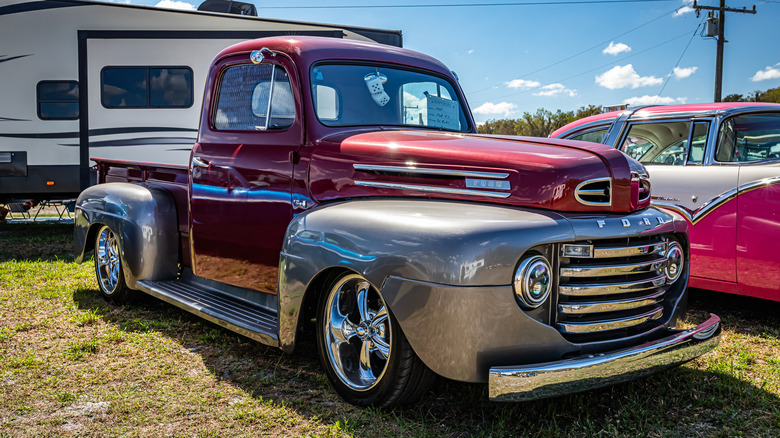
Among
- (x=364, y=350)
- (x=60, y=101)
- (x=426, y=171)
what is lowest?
(x=364, y=350)

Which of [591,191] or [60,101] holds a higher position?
[60,101]

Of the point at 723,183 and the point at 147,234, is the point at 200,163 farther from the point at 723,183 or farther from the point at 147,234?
the point at 723,183

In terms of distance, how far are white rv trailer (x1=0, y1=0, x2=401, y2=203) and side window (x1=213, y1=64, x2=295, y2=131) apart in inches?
221

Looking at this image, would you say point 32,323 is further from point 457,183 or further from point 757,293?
point 757,293

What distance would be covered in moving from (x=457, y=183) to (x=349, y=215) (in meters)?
0.56

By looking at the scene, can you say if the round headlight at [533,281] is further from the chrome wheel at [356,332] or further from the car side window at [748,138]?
the car side window at [748,138]

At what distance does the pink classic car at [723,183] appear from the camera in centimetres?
474

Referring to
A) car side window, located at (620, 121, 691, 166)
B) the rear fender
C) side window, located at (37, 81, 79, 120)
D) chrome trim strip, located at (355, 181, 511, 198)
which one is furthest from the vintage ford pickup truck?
side window, located at (37, 81, 79, 120)

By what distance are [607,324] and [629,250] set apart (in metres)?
0.37

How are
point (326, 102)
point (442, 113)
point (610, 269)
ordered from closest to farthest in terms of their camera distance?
1. point (610, 269)
2. point (326, 102)
3. point (442, 113)

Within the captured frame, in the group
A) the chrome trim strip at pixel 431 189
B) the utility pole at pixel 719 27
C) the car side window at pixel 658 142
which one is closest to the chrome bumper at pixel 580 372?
the chrome trim strip at pixel 431 189

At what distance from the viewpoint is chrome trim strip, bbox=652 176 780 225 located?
473 centimetres

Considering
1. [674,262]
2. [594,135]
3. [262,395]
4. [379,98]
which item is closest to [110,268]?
[262,395]

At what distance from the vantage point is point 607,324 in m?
3.03
